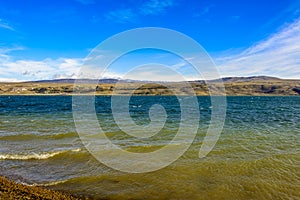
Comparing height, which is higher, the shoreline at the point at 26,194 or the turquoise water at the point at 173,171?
the shoreline at the point at 26,194

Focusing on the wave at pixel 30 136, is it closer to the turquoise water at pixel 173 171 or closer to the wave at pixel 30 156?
the turquoise water at pixel 173 171

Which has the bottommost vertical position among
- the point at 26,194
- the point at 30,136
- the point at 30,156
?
the point at 30,136

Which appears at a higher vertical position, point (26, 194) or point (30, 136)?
point (26, 194)

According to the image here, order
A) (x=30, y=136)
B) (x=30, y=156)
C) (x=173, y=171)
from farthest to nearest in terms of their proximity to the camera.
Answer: (x=30, y=136), (x=30, y=156), (x=173, y=171)

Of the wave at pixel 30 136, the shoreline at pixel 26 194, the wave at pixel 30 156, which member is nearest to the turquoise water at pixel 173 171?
the wave at pixel 30 156

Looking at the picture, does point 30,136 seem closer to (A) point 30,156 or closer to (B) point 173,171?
(A) point 30,156

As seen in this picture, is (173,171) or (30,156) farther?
(30,156)

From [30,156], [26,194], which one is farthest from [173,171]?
[30,156]

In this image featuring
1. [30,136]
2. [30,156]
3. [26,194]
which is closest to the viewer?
[26,194]

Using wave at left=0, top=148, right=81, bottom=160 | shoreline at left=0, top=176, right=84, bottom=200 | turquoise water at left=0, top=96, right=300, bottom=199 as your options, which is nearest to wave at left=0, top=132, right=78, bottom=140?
turquoise water at left=0, top=96, right=300, bottom=199

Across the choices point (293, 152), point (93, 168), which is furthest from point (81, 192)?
point (293, 152)

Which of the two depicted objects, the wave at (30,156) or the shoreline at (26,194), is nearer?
the shoreline at (26,194)

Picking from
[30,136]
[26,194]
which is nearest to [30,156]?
[30,136]

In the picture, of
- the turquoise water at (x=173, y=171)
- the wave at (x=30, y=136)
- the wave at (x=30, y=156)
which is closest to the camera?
the turquoise water at (x=173, y=171)
